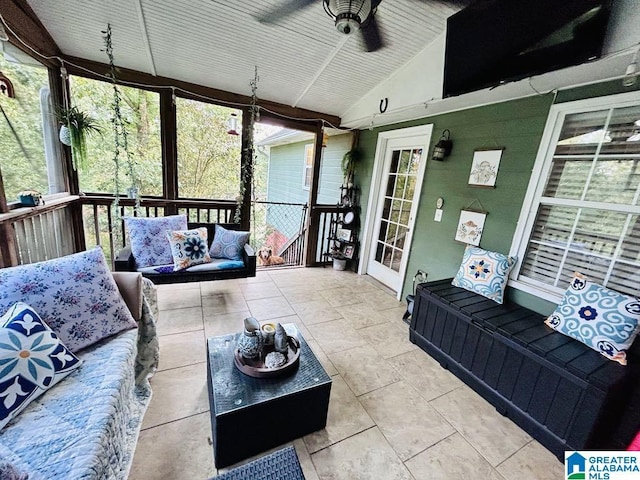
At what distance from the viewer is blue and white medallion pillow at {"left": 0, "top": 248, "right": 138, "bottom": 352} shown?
127cm

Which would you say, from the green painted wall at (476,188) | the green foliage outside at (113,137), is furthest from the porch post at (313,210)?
the green foliage outside at (113,137)

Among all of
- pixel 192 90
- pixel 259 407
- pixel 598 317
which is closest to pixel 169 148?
pixel 192 90

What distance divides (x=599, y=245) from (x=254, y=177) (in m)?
3.49

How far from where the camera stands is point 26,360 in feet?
3.52

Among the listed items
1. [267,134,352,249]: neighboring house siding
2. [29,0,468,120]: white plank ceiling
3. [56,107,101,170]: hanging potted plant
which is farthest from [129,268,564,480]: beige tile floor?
[267,134,352,249]: neighboring house siding

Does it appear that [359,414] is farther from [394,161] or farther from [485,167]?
[394,161]

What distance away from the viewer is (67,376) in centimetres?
119

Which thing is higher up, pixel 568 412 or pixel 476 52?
pixel 476 52

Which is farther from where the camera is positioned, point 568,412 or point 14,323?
point 568,412

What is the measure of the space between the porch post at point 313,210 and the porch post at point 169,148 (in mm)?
1861

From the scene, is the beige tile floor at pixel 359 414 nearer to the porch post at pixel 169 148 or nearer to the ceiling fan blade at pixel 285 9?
the porch post at pixel 169 148

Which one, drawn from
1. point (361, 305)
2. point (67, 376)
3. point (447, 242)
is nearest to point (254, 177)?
point (361, 305)

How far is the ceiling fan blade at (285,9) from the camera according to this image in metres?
1.64

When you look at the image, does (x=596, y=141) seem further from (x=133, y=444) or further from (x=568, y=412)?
(x=133, y=444)
